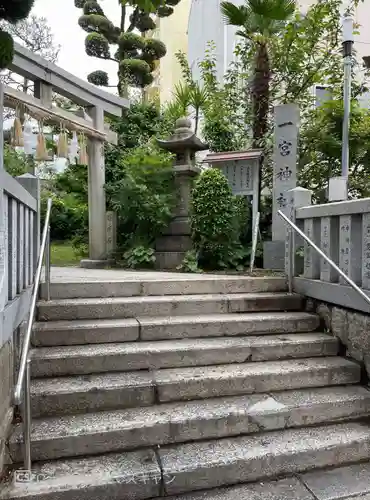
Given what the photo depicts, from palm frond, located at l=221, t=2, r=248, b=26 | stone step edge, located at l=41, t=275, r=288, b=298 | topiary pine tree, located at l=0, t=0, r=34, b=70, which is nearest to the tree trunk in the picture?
palm frond, located at l=221, t=2, r=248, b=26

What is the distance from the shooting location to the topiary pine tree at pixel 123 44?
496 inches

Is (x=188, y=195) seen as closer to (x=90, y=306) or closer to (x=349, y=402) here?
(x=90, y=306)

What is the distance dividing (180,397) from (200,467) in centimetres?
63

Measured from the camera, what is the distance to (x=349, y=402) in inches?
127

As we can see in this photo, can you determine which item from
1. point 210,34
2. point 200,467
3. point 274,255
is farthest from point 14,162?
point 200,467

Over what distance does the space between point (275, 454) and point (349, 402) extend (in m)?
0.91

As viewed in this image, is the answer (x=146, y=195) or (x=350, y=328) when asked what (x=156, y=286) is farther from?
(x=146, y=195)

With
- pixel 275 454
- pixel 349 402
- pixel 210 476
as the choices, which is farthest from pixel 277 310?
pixel 210 476

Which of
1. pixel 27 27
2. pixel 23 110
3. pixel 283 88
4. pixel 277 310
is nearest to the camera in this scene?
pixel 277 310

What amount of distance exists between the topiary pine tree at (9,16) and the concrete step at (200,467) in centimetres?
291

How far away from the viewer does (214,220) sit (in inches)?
255

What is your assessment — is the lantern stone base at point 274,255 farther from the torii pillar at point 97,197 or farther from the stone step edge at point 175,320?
the torii pillar at point 97,197

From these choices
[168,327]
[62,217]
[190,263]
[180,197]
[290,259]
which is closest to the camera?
[168,327]

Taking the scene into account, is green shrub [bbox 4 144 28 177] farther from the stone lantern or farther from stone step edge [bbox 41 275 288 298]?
stone step edge [bbox 41 275 288 298]
